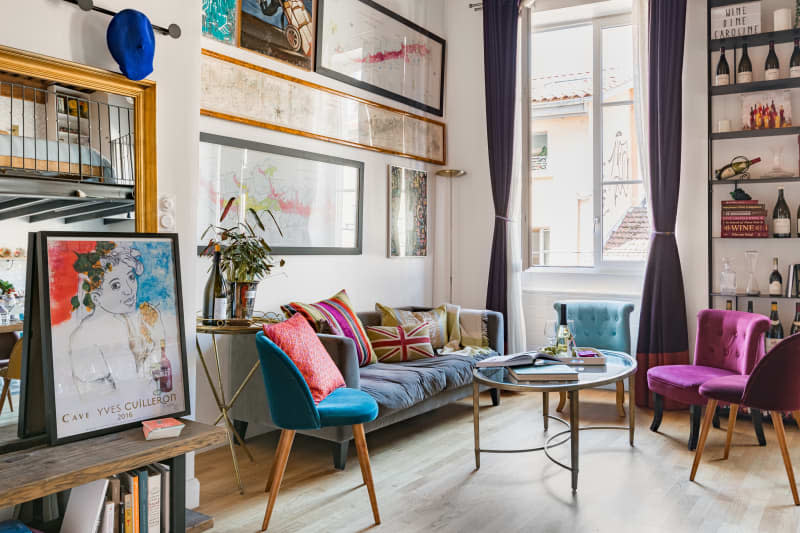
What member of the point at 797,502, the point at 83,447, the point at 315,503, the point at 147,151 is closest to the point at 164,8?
the point at 147,151

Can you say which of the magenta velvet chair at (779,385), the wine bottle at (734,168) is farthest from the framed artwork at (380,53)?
the magenta velvet chair at (779,385)

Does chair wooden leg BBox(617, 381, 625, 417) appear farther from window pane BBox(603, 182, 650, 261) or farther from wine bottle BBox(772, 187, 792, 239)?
wine bottle BBox(772, 187, 792, 239)

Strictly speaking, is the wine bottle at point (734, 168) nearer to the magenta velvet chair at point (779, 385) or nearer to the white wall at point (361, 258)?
the magenta velvet chair at point (779, 385)

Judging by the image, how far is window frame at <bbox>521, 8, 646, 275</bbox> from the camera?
5.73 meters

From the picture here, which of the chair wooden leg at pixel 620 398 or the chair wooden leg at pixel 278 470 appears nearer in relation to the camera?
the chair wooden leg at pixel 278 470

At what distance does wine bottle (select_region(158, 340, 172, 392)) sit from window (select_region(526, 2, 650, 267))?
4291 millimetres

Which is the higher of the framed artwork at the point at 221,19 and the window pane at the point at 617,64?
the window pane at the point at 617,64

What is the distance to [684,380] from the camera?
3.89 meters

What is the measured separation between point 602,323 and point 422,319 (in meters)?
1.48

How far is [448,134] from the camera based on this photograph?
630 cm

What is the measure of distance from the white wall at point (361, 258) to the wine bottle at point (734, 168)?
2490 mm

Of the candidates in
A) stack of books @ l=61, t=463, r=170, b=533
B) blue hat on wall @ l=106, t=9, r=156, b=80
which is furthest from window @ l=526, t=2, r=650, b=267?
stack of books @ l=61, t=463, r=170, b=533

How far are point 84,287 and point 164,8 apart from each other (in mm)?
1369

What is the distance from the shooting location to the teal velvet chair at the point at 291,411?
9.25 ft
